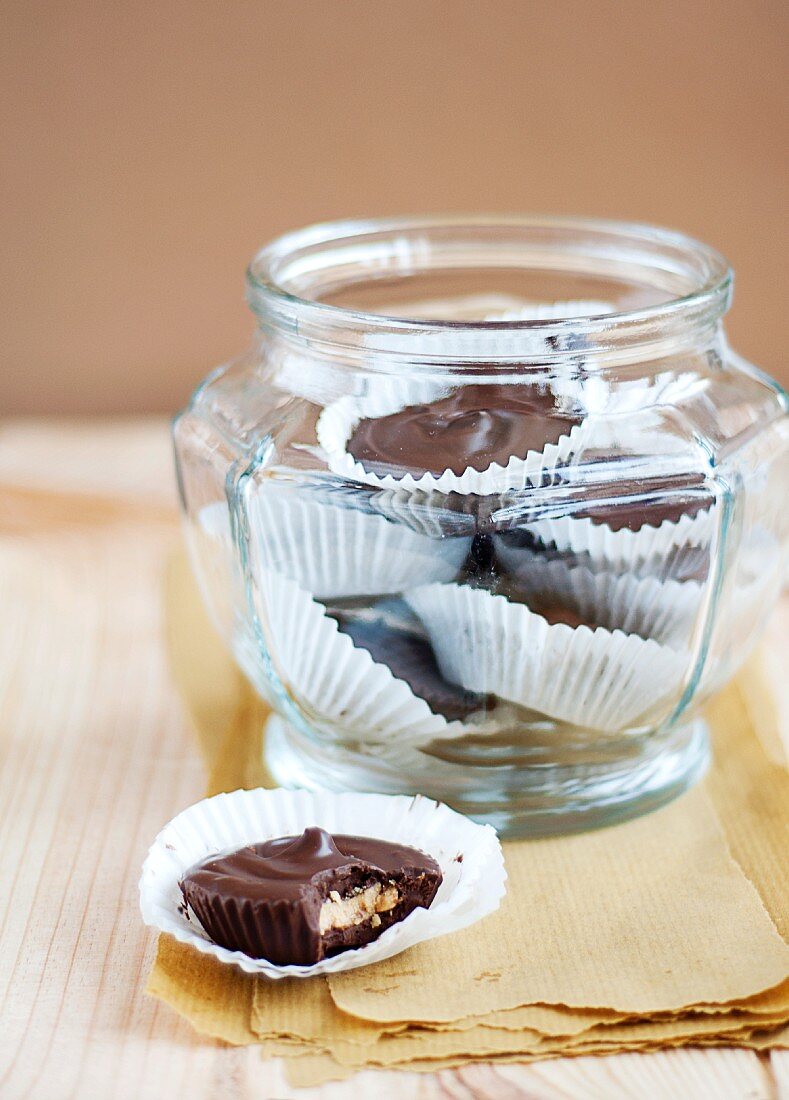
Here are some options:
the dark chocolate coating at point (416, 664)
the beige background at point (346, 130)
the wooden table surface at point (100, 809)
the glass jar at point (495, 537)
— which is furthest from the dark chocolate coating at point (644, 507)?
the beige background at point (346, 130)

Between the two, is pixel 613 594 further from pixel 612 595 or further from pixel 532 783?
pixel 532 783

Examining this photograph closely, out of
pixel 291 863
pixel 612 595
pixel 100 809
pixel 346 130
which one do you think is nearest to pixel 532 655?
pixel 612 595

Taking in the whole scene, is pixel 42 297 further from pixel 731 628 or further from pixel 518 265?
pixel 731 628

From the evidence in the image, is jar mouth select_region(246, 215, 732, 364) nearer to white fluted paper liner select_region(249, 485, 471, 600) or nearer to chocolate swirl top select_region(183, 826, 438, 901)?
white fluted paper liner select_region(249, 485, 471, 600)

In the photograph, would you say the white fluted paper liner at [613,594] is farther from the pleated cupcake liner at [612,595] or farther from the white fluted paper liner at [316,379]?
the white fluted paper liner at [316,379]

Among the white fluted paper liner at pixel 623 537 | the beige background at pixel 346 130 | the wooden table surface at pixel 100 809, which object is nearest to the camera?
the wooden table surface at pixel 100 809

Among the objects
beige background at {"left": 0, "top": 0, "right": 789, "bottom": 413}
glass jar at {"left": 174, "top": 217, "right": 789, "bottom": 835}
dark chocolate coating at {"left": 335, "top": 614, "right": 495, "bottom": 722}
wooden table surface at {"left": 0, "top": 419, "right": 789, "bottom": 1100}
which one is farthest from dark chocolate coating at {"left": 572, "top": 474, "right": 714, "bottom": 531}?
beige background at {"left": 0, "top": 0, "right": 789, "bottom": 413}
